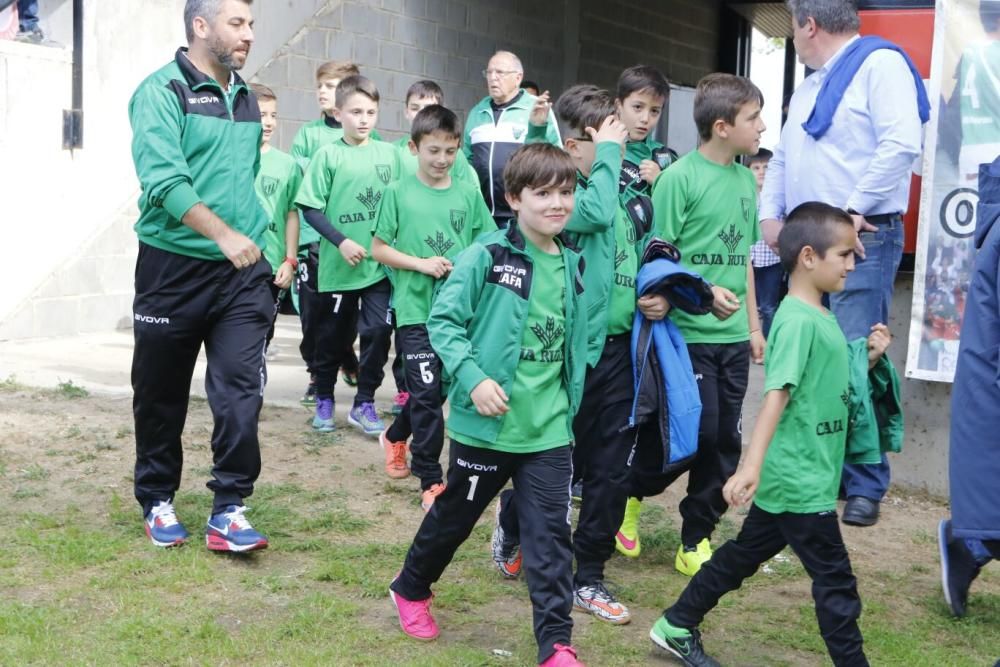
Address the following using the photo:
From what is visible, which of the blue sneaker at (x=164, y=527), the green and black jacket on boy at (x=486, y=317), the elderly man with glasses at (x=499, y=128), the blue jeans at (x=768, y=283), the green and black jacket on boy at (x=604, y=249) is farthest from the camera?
the blue jeans at (x=768, y=283)

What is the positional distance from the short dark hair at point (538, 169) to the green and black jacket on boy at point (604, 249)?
346 mm

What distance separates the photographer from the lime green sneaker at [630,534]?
5312mm

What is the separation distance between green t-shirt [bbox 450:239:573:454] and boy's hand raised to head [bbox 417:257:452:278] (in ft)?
5.65

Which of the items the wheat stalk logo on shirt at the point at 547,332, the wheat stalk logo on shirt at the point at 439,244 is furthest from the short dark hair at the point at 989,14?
the wheat stalk logo on shirt at the point at 547,332

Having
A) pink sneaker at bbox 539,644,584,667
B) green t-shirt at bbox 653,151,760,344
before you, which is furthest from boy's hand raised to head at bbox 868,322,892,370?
pink sneaker at bbox 539,644,584,667

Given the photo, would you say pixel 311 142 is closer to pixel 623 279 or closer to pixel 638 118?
pixel 638 118

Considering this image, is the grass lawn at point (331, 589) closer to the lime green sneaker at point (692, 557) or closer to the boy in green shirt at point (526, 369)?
the lime green sneaker at point (692, 557)

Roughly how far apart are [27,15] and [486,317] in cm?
688

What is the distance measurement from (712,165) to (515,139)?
3.15 meters

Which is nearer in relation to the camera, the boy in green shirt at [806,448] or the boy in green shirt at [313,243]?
the boy in green shirt at [806,448]

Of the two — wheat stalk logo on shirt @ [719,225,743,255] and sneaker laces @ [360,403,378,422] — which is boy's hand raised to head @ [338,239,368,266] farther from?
wheat stalk logo on shirt @ [719,225,743,255]

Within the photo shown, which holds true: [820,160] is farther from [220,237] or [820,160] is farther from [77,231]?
[77,231]

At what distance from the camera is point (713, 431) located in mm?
4953

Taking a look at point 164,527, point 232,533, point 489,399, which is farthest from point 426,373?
point 489,399
